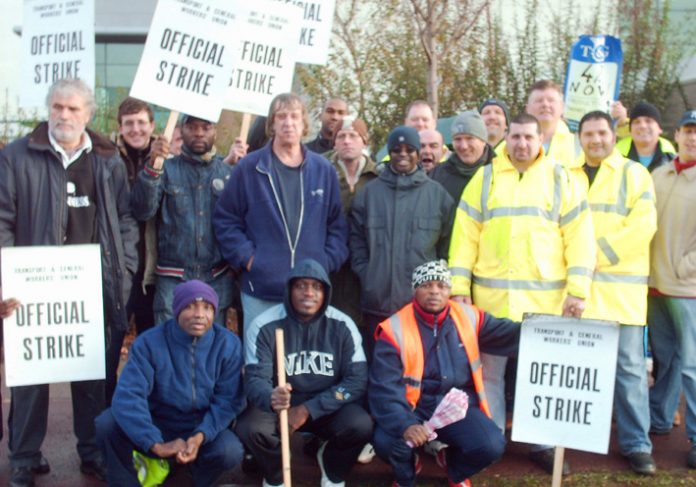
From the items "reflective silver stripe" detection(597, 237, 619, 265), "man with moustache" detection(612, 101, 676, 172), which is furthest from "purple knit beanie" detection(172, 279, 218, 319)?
"man with moustache" detection(612, 101, 676, 172)

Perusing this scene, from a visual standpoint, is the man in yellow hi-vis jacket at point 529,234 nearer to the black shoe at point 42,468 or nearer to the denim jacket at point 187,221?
the denim jacket at point 187,221

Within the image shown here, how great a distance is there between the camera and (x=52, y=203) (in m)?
5.88

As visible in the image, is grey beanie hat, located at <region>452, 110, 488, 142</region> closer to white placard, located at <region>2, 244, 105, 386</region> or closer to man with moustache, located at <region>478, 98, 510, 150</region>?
man with moustache, located at <region>478, 98, 510, 150</region>

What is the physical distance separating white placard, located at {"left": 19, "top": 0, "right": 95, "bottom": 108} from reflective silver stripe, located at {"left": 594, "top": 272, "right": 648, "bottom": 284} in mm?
4019

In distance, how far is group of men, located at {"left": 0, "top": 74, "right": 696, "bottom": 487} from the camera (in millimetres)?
5812

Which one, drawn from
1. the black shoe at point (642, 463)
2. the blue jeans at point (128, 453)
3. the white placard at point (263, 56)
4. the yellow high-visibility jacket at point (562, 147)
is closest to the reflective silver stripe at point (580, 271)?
the yellow high-visibility jacket at point (562, 147)

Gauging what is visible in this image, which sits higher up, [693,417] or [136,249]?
[136,249]

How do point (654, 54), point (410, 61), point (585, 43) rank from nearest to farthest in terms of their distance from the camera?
point (585, 43) → point (410, 61) → point (654, 54)

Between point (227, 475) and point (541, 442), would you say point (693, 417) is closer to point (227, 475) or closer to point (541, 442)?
point (541, 442)

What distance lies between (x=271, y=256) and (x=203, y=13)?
1.84m

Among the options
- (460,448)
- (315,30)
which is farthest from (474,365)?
(315,30)

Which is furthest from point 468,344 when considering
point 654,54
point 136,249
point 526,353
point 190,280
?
point 654,54

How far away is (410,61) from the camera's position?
42.1ft

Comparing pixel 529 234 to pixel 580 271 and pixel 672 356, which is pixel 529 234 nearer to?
pixel 580 271
